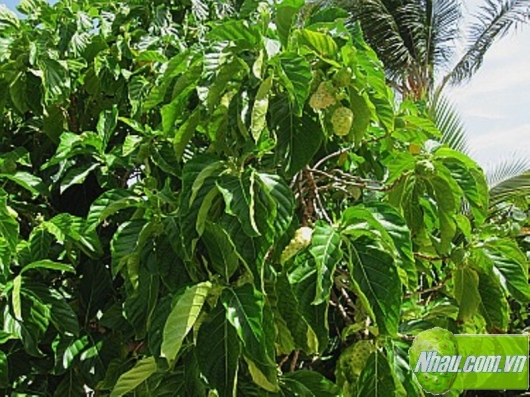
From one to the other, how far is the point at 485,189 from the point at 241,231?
534mm

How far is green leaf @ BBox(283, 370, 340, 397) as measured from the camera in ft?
3.82

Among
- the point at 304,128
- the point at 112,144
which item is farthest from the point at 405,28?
the point at 304,128

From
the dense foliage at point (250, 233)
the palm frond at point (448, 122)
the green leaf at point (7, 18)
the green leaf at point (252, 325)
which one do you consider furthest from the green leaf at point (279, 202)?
the palm frond at point (448, 122)

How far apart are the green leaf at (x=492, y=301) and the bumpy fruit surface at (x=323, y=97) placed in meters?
0.47

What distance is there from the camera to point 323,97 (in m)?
1.11


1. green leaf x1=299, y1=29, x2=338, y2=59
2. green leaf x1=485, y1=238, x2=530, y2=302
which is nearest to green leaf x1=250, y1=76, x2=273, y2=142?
green leaf x1=299, y1=29, x2=338, y2=59

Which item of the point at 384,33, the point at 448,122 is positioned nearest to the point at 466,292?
the point at 448,122

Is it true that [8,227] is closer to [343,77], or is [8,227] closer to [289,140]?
[289,140]

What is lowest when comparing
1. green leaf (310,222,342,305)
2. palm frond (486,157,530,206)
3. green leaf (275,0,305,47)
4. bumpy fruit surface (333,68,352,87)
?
palm frond (486,157,530,206)

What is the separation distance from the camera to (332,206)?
1515 mm

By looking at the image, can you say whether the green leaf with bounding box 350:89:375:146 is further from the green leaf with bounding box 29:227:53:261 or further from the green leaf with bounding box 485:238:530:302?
the green leaf with bounding box 29:227:53:261

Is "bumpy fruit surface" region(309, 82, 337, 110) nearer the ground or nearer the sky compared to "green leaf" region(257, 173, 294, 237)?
nearer the sky

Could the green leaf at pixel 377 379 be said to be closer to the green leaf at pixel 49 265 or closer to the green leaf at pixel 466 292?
the green leaf at pixel 466 292

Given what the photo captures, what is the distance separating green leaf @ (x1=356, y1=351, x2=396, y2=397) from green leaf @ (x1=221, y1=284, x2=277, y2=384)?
14 cm
